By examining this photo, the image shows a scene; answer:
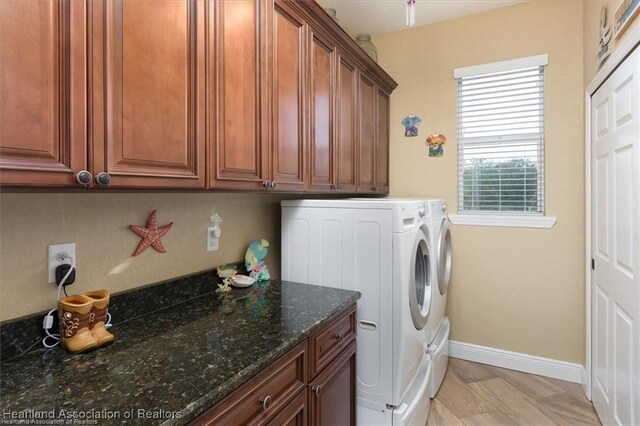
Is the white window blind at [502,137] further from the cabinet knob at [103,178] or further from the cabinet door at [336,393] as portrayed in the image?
the cabinet knob at [103,178]

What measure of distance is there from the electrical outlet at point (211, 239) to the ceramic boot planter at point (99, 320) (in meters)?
0.59

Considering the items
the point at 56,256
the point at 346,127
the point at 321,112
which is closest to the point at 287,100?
the point at 321,112

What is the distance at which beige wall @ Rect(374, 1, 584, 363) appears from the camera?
2.53 m

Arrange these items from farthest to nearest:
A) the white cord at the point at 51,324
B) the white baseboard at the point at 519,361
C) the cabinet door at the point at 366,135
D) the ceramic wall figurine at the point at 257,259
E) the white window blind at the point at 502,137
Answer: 1. the white window blind at the point at 502,137
2. the white baseboard at the point at 519,361
3. the cabinet door at the point at 366,135
4. the ceramic wall figurine at the point at 257,259
5. the white cord at the point at 51,324

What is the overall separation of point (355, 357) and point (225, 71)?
4.54ft

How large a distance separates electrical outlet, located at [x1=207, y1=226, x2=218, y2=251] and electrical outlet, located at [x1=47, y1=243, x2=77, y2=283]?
61 centimetres

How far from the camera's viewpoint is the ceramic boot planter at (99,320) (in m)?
1.05

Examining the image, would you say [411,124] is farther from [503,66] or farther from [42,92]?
[42,92]

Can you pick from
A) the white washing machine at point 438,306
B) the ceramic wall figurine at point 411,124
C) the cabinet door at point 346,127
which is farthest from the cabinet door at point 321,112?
the ceramic wall figurine at point 411,124

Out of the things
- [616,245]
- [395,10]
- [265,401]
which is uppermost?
[395,10]

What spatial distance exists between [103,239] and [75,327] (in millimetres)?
325

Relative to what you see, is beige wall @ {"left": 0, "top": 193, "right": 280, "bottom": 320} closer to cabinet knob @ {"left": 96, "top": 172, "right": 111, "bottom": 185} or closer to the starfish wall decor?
the starfish wall decor

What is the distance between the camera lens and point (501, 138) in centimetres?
276

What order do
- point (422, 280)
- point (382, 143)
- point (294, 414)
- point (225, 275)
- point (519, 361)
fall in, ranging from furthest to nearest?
1. point (382, 143)
2. point (519, 361)
3. point (422, 280)
4. point (225, 275)
5. point (294, 414)
